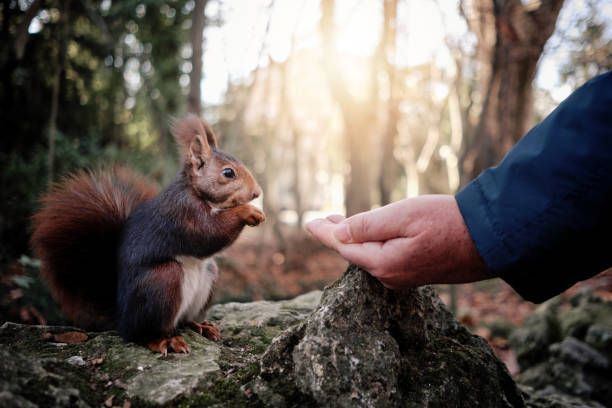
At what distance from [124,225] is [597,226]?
1801 millimetres

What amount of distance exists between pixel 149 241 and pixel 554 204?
145 centimetres

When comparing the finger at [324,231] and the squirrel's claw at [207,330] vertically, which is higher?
the finger at [324,231]

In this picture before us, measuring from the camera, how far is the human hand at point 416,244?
1.14 metres

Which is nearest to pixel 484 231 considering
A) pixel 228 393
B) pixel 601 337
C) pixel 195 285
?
pixel 228 393

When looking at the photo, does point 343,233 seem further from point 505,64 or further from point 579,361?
point 505,64

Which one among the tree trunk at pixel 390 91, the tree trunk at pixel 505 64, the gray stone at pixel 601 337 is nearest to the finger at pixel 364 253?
the gray stone at pixel 601 337

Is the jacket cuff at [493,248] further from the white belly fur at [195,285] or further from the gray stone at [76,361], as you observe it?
the gray stone at [76,361]

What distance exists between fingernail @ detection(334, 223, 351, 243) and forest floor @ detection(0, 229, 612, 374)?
749 mm

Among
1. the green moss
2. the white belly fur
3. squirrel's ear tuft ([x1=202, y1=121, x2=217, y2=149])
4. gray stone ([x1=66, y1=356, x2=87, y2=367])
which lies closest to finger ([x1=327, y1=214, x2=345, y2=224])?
the green moss

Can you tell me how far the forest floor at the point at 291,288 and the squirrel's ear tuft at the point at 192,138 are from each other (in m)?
0.44

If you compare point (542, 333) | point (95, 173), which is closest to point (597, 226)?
point (95, 173)

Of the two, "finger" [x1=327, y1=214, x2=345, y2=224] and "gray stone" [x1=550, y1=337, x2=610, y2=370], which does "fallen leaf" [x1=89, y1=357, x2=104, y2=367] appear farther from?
"gray stone" [x1=550, y1=337, x2=610, y2=370]

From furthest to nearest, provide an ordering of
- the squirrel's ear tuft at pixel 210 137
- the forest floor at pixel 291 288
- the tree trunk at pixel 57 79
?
the tree trunk at pixel 57 79, the forest floor at pixel 291 288, the squirrel's ear tuft at pixel 210 137

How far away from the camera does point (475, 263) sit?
1137 millimetres
